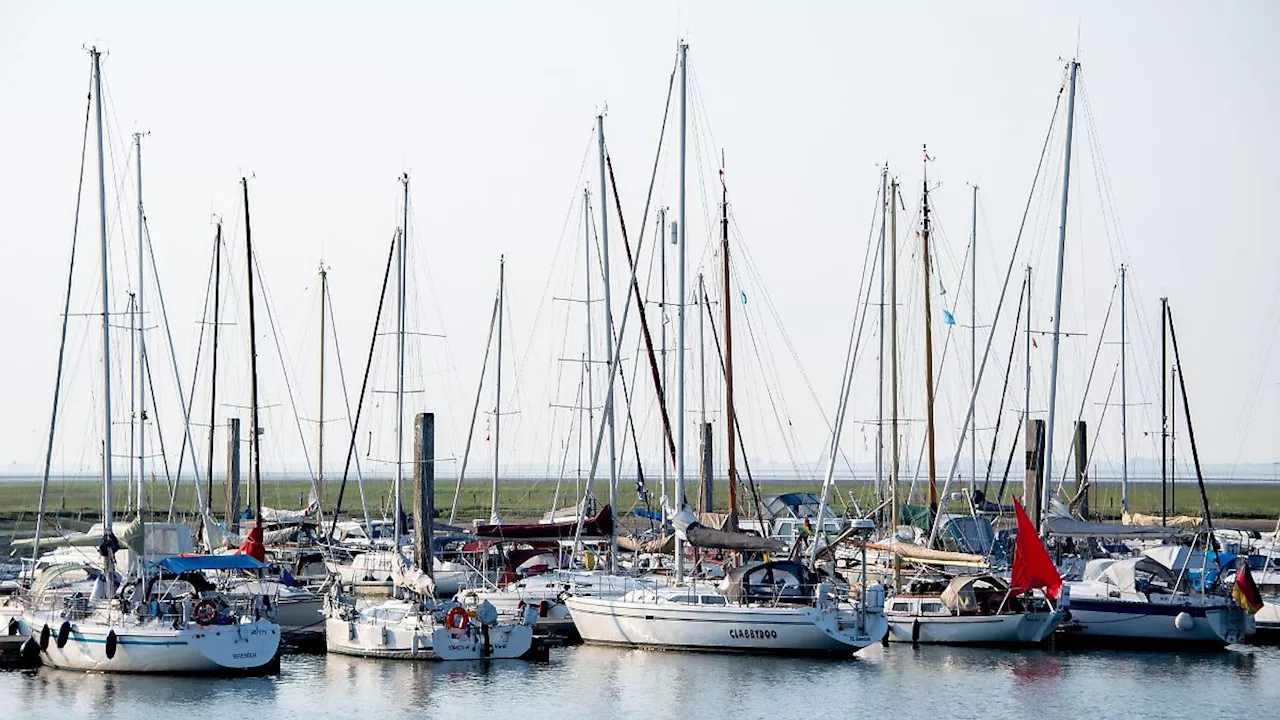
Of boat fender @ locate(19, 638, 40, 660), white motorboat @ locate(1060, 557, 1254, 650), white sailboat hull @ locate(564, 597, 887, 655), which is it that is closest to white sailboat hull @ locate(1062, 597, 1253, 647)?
white motorboat @ locate(1060, 557, 1254, 650)

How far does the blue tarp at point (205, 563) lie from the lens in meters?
43.4

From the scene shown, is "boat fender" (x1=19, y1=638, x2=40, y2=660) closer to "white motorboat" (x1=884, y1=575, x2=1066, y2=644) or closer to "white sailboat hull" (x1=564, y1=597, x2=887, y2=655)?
"white sailboat hull" (x1=564, y1=597, x2=887, y2=655)

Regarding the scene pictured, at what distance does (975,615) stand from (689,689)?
999cm

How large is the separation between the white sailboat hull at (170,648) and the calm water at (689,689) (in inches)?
13.8

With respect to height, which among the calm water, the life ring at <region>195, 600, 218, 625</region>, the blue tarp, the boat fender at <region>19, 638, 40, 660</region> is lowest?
the calm water

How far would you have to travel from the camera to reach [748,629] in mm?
44688

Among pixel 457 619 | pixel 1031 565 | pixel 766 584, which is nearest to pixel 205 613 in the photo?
pixel 457 619

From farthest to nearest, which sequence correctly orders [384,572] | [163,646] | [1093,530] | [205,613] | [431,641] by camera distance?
[384,572] → [1093,530] → [431,641] → [205,613] → [163,646]

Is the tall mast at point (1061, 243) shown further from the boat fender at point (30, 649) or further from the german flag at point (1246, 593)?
the boat fender at point (30, 649)

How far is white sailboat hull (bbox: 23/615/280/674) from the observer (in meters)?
40.9

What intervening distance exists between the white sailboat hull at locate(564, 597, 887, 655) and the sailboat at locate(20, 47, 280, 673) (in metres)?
9.36

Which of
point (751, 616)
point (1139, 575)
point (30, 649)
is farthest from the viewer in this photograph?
point (1139, 575)

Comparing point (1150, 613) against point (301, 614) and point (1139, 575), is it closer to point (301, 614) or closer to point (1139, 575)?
point (1139, 575)

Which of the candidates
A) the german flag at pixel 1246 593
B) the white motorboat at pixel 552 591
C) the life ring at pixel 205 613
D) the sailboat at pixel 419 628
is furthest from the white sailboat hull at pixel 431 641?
the german flag at pixel 1246 593
